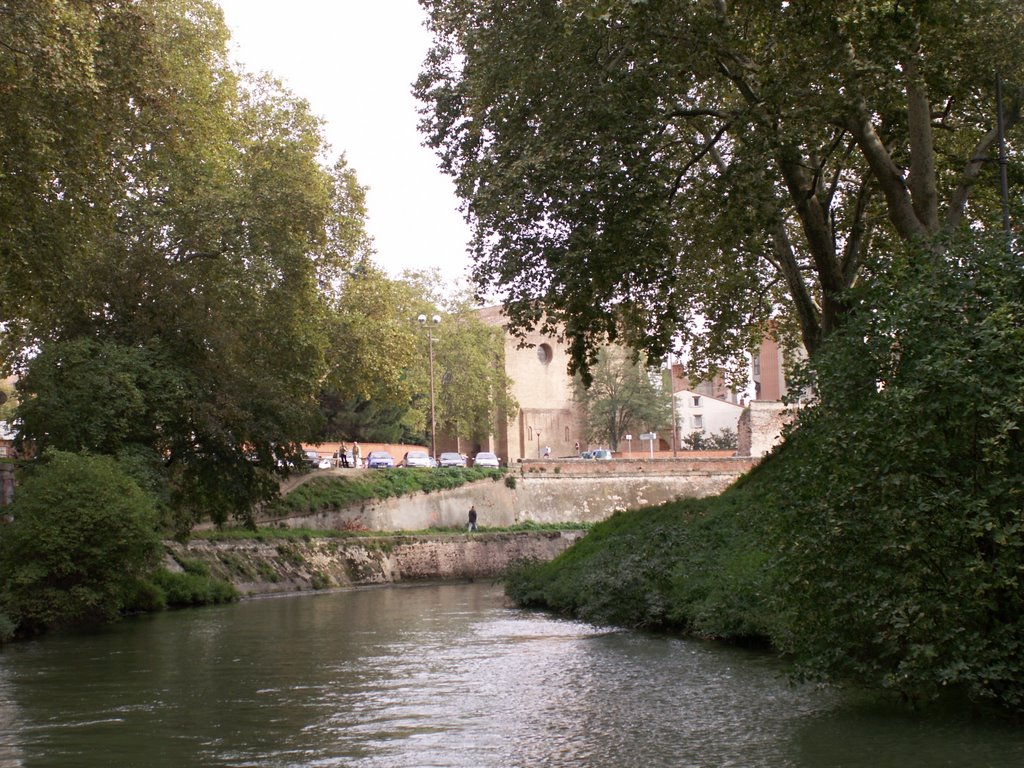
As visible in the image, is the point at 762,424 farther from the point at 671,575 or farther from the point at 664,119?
the point at 664,119

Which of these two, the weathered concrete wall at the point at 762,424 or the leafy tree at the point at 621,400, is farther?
the leafy tree at the point at 621,400

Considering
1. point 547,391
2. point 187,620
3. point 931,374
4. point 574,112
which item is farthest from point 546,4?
point 547,391

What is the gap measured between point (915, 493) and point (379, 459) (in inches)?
1798

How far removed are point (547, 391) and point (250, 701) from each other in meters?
64.5

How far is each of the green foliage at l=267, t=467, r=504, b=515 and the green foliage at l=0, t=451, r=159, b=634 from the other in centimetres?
1454

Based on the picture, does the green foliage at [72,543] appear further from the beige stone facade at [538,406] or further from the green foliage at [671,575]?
the beige stone facade at [538,406]

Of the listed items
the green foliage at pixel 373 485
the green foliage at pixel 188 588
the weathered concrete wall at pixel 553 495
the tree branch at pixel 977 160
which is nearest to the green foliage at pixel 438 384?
the green foliage at pixel 373 485

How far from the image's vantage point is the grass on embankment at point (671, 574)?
17031 mm

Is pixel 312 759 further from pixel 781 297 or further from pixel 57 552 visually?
pixel 781 297

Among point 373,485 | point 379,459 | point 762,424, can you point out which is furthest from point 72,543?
point 762,424

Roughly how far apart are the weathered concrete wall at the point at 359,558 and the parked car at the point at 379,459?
35.3 feet

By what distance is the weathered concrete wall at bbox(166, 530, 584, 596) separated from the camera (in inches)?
1319

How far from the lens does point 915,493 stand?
30.6 ft

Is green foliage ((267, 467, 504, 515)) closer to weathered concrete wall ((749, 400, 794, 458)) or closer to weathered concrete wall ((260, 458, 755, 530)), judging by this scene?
weathered concrete wall ((260, 458, 755, 530))
